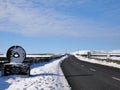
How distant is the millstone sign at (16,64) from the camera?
18.2 m

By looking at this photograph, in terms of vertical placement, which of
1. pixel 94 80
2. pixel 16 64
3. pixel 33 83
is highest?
pixel 16 64

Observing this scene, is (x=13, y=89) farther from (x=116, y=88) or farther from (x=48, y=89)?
(x=116, y=88)

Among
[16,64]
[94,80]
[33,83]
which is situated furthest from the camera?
[16,64]

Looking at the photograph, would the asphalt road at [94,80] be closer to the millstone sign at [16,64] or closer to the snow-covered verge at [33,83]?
the snow-covered verge at [33,83]

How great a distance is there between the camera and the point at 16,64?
18266mm

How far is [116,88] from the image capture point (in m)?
12.6

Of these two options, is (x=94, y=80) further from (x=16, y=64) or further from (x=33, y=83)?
(x=16, y=64)

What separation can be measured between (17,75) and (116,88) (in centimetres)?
781

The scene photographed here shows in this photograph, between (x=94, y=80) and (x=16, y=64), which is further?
(x=16, y=64)

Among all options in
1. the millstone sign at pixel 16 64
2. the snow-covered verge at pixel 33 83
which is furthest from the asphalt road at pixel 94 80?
the millstone sign at pixel 16 64

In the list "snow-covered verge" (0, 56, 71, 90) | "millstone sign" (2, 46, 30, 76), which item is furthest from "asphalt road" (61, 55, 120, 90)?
"millstone sign" (2, 46, 30, 76)

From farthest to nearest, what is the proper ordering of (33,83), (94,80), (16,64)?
(16,64)
(94,80)
(33,83)

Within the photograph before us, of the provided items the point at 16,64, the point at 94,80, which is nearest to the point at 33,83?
the point at 94,80

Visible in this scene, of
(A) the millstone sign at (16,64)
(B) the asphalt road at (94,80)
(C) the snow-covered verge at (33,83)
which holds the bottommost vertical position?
(B) the asphalt road at (94,80)
